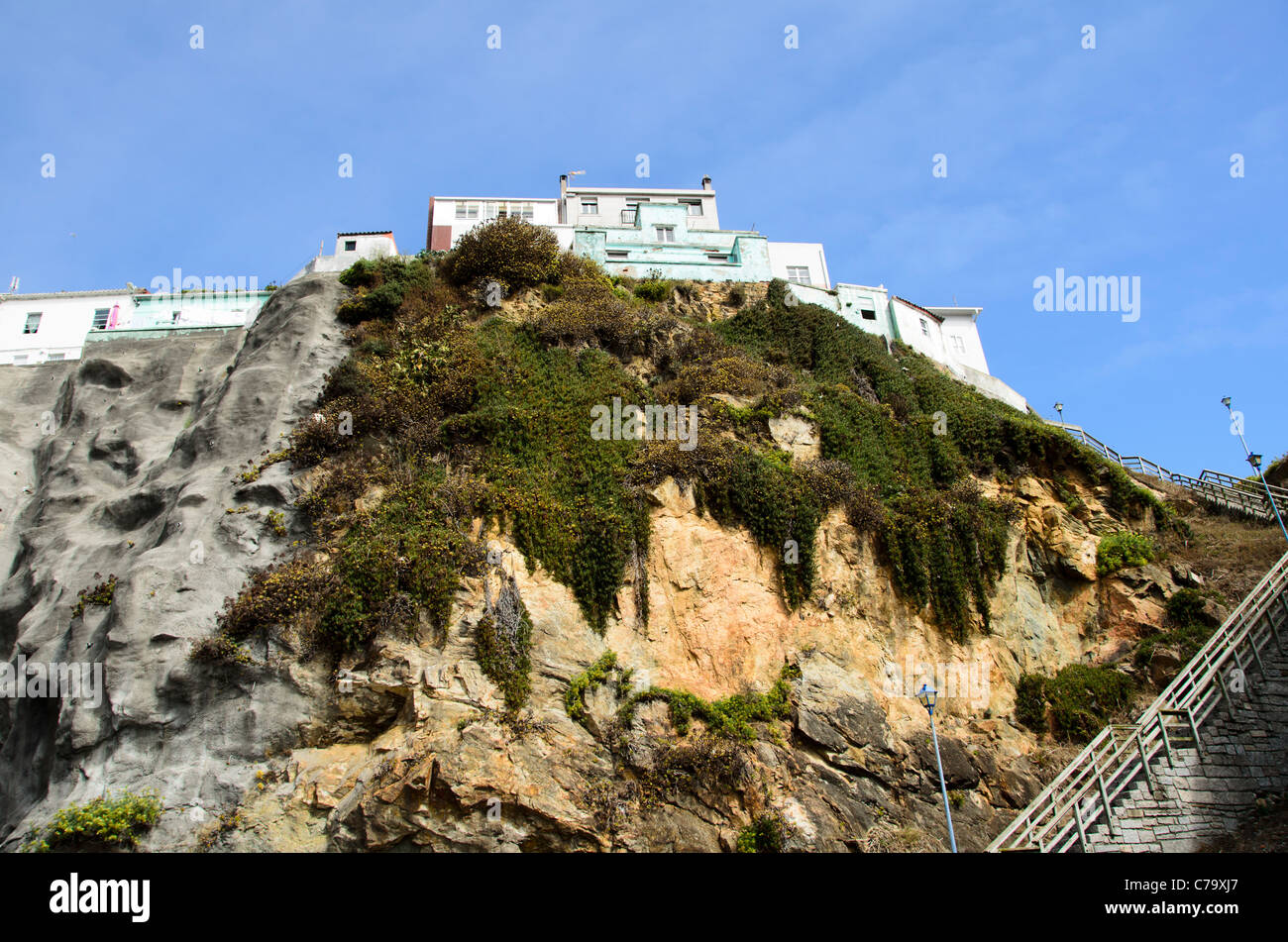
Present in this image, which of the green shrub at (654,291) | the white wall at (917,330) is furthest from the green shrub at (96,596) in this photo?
the white wall at (917,330)

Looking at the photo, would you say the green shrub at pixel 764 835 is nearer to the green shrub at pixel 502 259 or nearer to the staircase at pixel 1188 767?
the staircase at pixel 1188 767

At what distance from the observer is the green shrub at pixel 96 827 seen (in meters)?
14.8

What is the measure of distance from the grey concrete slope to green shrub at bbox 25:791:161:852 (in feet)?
1.41

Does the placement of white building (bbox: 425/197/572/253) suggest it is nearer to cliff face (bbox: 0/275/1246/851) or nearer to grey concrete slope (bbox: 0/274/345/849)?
grey concrete slope (bbox: 0/274/345/849)

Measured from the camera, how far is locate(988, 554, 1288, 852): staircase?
1527 centimetres

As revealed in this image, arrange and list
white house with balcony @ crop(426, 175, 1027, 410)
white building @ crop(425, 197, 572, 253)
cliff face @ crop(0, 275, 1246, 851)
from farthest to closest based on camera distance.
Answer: white building @ crop(425, 197, 572, 253) < white house with balcony @ crop(426, 175, 1027, 410) < cliff face @ crop(0, 275, 1246, 851)

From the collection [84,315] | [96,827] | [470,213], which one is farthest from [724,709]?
[84,315]

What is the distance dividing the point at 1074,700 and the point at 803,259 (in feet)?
70.3

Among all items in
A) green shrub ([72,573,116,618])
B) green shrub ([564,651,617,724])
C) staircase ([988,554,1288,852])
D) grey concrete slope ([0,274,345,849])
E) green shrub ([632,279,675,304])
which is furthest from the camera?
green shrub ([632,279,675,304])

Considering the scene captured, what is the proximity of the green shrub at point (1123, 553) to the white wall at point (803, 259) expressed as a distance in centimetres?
1604

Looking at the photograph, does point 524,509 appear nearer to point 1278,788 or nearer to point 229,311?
point 1278,788

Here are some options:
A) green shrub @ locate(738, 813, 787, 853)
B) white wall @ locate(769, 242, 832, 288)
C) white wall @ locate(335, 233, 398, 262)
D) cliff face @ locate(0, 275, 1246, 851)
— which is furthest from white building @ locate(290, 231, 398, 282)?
green shrub @ locate(738, 813, 787, 853)

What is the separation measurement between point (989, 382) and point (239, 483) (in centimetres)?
2851

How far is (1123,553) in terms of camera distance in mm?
23641
